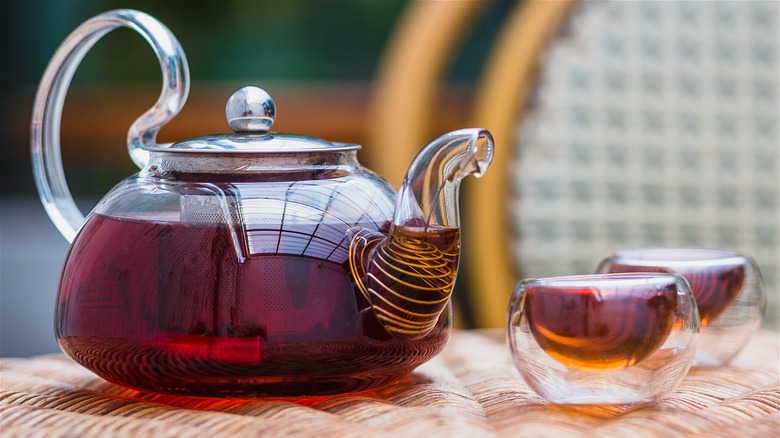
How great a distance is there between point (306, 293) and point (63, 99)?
225 millimetres

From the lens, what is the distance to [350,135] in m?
1.98

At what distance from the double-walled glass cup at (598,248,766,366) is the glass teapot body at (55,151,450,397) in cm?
16

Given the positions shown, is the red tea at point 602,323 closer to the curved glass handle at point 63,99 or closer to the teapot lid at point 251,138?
the teapot lid at point 251,138

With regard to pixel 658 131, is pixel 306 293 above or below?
below

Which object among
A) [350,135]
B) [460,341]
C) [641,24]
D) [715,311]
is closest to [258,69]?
[350,135]

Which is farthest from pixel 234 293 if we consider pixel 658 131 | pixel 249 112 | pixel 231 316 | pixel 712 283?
pixel 658 131

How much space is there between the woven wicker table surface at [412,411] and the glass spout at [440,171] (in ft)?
0.32

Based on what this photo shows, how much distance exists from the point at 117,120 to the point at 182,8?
1.07 ft

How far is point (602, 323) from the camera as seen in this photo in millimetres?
484

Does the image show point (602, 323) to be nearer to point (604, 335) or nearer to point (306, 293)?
point (604, 335)

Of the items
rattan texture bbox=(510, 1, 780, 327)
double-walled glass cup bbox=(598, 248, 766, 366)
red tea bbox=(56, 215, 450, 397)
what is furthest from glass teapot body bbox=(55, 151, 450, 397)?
rattan texture bbox=(510, 1, 780, 327)

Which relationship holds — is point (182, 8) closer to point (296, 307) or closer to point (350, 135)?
point (350, 135)

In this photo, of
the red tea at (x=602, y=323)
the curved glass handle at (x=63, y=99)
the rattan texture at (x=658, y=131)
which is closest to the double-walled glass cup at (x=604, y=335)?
the red tea at (x=602, y=323)

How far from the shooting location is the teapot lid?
1.73 feet
